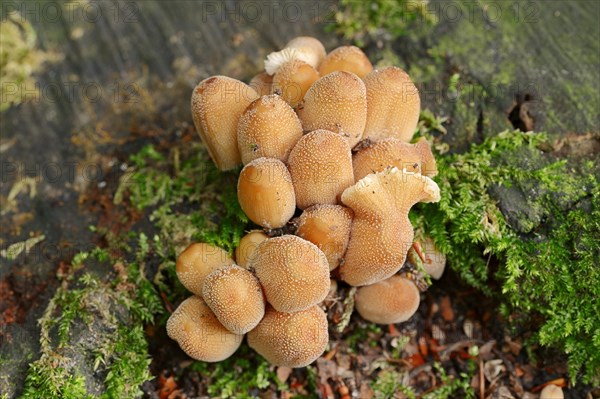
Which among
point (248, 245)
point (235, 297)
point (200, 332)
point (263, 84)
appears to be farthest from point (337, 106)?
point (200, 332)

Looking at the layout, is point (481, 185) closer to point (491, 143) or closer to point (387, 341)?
point (491, 143)

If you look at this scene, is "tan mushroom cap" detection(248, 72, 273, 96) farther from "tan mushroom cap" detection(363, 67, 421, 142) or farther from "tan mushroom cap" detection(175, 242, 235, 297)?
"tan mushroom cap" detection(175, 242, 235, 297)

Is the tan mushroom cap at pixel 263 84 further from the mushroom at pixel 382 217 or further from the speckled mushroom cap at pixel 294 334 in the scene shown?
the speckled mushroom cap at pixel 294 334

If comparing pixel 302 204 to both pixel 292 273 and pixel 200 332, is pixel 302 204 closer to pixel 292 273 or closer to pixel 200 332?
pixel 292 273

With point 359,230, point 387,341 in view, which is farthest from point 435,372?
point 359,230

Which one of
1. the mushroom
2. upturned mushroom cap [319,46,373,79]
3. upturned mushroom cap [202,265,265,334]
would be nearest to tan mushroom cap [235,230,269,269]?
upturned mushroom cap [202,265,265,334]

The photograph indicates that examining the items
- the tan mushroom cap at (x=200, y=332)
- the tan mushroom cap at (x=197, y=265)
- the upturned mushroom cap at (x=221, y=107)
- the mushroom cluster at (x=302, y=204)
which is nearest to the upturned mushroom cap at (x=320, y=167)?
the mushroom cluster at (x=302, y=204)
